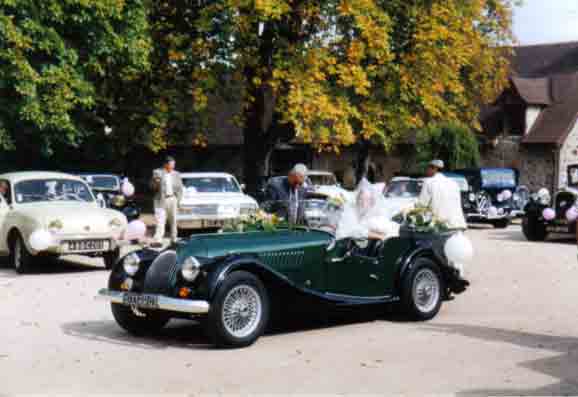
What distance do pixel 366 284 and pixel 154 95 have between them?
1922cm

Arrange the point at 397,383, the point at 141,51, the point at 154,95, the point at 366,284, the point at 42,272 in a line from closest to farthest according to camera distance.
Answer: the point at 397,383 < the point at 366,284 < the point at 42,272 < the point at 141,51 < the point at 154,95

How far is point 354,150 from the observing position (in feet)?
169

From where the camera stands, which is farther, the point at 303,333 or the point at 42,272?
the point at 42,272

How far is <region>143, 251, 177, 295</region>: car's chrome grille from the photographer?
8.70 metres

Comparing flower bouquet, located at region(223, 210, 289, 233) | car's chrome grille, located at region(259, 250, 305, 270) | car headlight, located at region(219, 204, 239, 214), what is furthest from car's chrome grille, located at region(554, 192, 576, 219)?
car's chrome grille, located at region(259, 250, 305, 270)

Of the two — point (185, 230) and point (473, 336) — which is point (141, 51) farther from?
point (473, 336)

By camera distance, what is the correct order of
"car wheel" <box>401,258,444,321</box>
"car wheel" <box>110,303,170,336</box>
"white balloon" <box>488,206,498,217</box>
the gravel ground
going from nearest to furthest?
1. the gravel ground
2. "car wheel" <box>110,303,170,336</box>
3. "car wheel" <box>401,258,444,321</box>
4. "white balloon" <box>488,206,498,217</box>

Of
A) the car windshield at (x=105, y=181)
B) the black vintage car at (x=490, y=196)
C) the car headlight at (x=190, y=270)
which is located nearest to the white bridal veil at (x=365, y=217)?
the car headlight at (x=190, y=270)

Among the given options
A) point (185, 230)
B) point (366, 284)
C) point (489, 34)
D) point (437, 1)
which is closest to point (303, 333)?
point (366, 284)

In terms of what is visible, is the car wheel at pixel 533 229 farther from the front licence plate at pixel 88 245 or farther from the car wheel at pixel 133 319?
the car wheel at pixel 133 319

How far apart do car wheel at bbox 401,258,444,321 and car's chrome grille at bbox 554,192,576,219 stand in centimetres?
1422

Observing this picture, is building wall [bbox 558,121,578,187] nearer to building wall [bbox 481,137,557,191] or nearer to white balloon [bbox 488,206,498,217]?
building wall [bbox 481,137,557,191]

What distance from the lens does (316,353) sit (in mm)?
8352

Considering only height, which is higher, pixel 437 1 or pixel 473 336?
pixel 437 1
